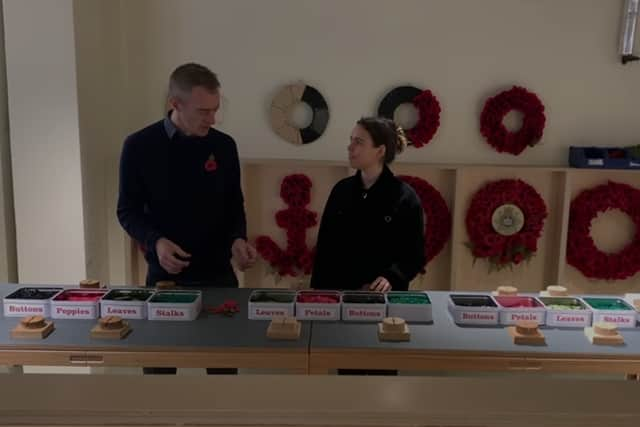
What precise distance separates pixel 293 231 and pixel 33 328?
2.14 m

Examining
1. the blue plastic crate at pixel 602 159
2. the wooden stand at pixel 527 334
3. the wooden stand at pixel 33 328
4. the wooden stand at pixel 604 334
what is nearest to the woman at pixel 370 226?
the wooden stand at pixel 527 334

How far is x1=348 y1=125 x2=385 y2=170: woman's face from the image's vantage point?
8.48 ft

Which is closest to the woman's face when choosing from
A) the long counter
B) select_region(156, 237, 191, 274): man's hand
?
select_region(156, 237, 191, 274): man's hand

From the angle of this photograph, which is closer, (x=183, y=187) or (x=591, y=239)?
(x=183, y=187)

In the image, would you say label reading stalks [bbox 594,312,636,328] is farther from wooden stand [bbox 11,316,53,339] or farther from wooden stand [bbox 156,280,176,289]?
wooden stand [bbox 11,316,53,339]

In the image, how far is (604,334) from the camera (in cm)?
186

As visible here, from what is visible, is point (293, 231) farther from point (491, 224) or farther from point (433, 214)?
point (491, 224)

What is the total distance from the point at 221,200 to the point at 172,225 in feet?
0.69

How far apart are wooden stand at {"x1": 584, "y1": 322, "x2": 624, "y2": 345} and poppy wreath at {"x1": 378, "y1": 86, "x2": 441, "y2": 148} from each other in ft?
6.78

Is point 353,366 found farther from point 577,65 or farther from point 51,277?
point 577,65

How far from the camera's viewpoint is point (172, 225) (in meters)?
2.37

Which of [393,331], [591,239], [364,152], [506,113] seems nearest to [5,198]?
[364,152]

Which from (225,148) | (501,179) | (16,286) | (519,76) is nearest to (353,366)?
(225,148)

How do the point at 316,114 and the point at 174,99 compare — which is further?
the point at 316,114
